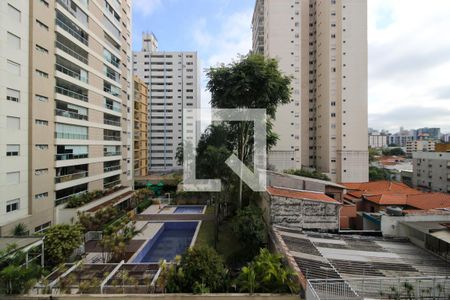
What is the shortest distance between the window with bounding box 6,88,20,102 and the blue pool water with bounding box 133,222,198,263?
10.5m

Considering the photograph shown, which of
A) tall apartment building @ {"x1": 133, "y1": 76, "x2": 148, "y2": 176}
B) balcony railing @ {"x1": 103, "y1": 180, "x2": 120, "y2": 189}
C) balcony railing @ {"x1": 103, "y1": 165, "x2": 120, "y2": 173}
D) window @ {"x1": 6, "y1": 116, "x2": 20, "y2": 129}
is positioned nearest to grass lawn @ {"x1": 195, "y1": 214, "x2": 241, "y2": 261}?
balcony railing @ {"x1": 103, "y1": 180, "x2": 120, "y2": 189}

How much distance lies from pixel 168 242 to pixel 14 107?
11474 mm

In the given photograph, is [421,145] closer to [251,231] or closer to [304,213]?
[304,213]

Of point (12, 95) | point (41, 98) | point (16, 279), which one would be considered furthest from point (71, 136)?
point (16, 279)

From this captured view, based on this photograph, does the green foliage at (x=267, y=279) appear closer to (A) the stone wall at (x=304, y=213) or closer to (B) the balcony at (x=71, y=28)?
(A) the stone wall at (x=304, y=213)

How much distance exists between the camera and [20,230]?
485 inches

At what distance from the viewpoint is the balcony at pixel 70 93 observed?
1563 centimetres

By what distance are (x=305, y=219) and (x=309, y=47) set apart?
115 feet

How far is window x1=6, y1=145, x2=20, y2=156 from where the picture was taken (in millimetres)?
12164

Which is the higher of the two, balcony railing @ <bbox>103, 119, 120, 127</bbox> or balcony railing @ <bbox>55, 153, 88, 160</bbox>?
balcony railing @ <bbox>103, 119, 120, 127</bbox>

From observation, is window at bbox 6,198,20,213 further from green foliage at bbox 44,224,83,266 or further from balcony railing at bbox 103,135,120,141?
balcony railing at bbox 103,135,120,141

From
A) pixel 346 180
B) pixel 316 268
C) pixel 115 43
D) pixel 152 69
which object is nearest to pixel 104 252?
pixel 316 268

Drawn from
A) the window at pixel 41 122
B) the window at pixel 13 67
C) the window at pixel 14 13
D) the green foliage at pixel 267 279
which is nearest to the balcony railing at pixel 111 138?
the window at pixel 41 122

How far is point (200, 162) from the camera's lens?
1577 cm
